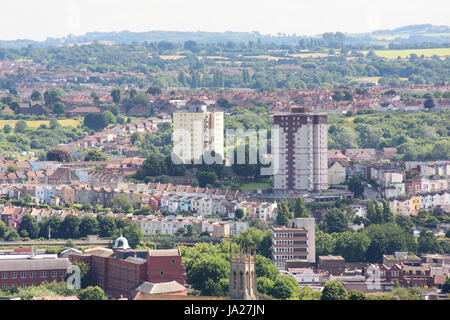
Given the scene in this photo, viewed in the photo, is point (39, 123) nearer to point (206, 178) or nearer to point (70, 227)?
point (206, 178)

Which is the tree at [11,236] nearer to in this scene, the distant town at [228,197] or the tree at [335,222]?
the distant town at [228,197]

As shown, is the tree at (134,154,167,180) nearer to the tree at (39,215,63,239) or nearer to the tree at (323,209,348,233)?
the tree at (39,215,63,239)

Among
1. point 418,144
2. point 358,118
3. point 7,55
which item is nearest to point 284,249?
point 418,144

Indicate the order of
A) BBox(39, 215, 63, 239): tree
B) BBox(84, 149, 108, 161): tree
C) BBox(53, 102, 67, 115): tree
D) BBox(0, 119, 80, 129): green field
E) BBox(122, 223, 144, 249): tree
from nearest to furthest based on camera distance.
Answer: BBox(122, 223, 144, 249): tree → BBox(39, 215, 63, 239): tree → BBox(84, 149, 108, 161): tree → BBox(0, 119, 80, 129): green field → BBox(53, 102, 67, 115): tree

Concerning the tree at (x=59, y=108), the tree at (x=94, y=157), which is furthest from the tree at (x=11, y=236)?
the tree at (x=59, y=108)

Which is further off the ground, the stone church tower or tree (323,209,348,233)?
the stone church tower

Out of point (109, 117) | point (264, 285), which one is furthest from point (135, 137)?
point (264, 285)

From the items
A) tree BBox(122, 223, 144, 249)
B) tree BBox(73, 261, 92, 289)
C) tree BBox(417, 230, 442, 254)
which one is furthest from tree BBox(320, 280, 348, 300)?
tree BBox(122, 223, 144, 249)

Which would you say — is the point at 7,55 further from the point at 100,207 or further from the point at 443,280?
the point at 443,280
